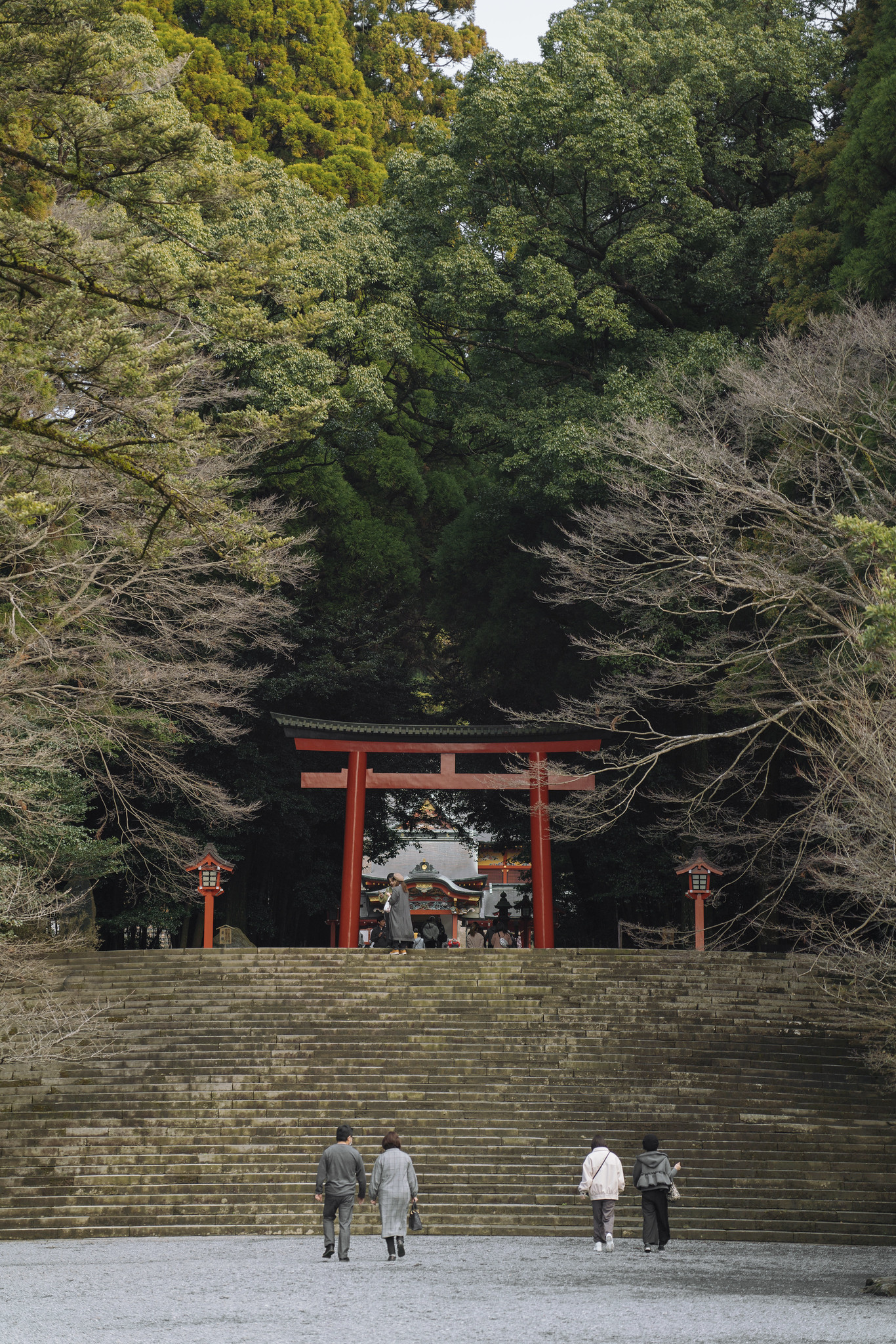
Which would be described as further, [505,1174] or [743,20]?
[743,20]

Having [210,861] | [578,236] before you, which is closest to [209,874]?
[210,861]

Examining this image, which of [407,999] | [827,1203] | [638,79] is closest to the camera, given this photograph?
[827,1203]

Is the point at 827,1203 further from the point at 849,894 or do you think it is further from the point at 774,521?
the point at 774,521

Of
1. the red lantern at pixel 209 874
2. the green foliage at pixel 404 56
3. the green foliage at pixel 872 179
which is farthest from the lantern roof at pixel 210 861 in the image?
the green foliage at pixel 404 56

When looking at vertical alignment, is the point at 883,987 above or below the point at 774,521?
below

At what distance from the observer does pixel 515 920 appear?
23.7 meters

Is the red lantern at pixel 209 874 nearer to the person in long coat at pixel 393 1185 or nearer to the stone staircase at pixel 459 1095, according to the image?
the stone staircase at pixel 459 1095

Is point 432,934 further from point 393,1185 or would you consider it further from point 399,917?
point 393,1185

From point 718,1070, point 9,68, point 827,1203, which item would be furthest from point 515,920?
point 9,68

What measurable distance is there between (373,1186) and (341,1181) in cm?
23

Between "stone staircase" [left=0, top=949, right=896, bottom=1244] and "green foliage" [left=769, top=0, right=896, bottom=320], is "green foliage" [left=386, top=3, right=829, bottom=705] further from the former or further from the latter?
"stone staircase" [left=0, top=949, right=896, bottom=1244]

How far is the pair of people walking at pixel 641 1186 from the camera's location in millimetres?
9148

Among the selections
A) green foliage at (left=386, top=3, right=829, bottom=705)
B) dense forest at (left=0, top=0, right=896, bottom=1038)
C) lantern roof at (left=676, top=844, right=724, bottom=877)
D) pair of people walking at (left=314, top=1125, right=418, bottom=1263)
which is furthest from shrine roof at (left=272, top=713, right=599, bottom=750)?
pair of people walking at (left=314, top=1125, right=418, bottom=1263)

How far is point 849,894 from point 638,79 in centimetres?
1318
